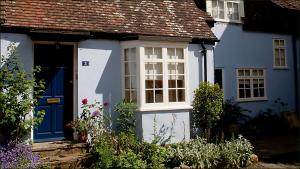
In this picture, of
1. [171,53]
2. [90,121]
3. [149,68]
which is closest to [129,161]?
[90,121]

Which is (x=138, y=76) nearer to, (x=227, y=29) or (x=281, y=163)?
(x=281, y=163)

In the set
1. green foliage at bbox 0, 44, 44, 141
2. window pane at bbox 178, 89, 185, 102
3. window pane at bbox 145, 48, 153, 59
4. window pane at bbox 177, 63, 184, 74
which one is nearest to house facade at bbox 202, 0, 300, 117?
window pane at bbox 177, 63, 184, 74

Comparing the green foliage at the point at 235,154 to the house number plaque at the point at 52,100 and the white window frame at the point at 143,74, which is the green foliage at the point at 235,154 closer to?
the white window frame at the point at 143,74

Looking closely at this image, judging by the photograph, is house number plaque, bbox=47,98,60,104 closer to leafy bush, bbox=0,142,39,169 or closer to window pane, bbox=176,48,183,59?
leafy bush, bbox=0,142,39,169

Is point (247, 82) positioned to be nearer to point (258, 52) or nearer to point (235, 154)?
point (258, 52)

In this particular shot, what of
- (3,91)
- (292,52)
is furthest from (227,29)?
(3,91)

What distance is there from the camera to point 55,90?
9.98 m

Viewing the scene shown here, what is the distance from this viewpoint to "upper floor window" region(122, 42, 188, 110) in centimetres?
1004

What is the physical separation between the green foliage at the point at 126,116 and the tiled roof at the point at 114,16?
7.57 feet

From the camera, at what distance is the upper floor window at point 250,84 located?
49.6 ft

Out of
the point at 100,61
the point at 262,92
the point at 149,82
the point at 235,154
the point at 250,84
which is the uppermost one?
the point at 100,61

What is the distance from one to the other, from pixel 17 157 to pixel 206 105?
18.3ft

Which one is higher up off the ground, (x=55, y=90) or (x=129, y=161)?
(x=55, y=90)

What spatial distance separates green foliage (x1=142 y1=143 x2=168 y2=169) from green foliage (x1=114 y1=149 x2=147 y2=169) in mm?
272
